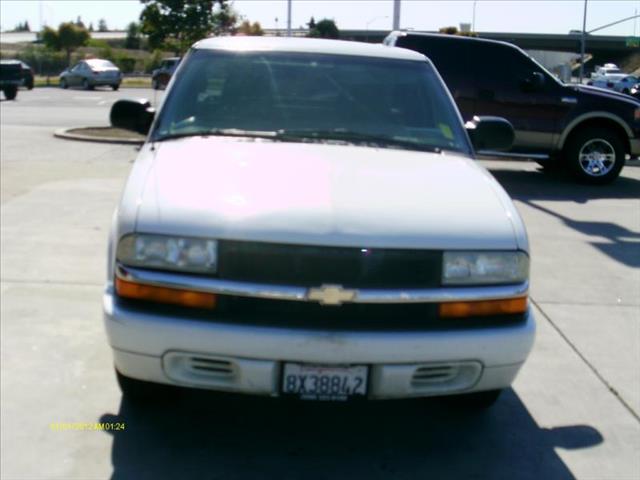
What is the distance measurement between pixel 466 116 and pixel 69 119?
473 inches

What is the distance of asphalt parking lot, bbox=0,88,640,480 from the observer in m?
3.85

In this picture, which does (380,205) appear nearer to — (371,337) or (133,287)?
(371,337)

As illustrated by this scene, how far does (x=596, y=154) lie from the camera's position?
1208 centimetres

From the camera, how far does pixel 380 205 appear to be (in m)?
3.67

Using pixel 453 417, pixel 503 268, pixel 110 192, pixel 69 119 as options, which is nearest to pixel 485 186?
pixel 503 268

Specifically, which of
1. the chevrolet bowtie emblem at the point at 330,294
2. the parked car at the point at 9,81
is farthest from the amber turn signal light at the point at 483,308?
the parked car at the point at 9,81

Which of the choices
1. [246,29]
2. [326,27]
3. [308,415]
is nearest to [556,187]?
[308,415]

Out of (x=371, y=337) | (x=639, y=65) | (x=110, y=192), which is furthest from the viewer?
(x=639, y=65)

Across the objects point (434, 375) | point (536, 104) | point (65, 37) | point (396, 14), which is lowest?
point (434, 375)

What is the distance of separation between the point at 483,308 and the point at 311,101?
174 centimetres

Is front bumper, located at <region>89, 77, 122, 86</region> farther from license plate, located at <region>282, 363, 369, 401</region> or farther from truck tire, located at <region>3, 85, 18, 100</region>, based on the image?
license plate, located at <region>282, 363, 369, 401</region>

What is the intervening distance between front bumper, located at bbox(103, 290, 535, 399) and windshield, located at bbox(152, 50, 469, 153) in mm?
1385

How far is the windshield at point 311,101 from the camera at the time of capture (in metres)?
A: 4.64

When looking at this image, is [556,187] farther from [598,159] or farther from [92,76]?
[92,76]
